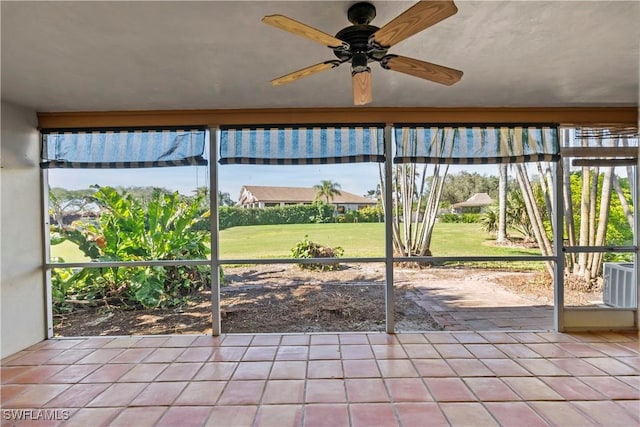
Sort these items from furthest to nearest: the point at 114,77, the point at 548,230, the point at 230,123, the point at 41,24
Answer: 1. the point at 548,230
2. the point at 230,123
3. the point at 114,77
4. the point at 41,24

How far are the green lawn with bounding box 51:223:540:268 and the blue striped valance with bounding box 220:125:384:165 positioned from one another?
1011mm

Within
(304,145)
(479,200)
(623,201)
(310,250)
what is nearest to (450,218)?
(479,200)

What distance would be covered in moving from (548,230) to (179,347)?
4158 mm

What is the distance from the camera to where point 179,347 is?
3.06m

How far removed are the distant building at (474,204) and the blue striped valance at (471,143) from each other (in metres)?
0.75

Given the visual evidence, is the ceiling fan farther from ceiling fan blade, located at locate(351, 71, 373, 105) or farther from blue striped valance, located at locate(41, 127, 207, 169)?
blue striped valance, located at locate(41, 127, 207, 169)

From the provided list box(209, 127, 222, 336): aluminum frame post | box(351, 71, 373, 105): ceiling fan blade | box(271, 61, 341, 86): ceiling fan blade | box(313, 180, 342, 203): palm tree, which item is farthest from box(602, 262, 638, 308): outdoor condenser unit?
box(209, 127, 222, 336): aluminum frame post

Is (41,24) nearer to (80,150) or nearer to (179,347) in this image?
(80,150)

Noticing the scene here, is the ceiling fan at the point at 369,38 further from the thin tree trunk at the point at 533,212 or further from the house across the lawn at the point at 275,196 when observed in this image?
the thin tree trunk at the point at 533,212

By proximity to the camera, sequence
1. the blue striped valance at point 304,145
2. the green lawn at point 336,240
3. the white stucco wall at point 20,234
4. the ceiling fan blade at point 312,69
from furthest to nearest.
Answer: the green lawn at point 336,240 → the blue striped valance at point 304,145 → the white stucco wall at point 20,234 → the ceiling fan blade at point 312,69

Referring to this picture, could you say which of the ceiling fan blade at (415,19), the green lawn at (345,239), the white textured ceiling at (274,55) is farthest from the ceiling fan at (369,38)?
the green lawn at (345,239)

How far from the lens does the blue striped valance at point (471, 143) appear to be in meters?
3.35

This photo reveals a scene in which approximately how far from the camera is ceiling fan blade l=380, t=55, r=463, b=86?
5.70 ft

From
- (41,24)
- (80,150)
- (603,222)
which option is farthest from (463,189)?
(80,150)
